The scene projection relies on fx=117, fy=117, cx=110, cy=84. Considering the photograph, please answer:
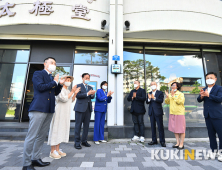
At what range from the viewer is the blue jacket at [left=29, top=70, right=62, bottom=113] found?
2.10 m

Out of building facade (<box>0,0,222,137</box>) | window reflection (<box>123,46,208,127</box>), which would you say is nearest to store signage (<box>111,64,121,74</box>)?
building facade (<box>0,0,222,137</box>)

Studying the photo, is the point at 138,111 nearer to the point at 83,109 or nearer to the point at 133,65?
the point at 83,109

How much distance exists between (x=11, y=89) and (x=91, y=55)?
14.2 feet

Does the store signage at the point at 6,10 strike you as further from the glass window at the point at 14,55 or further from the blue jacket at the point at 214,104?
the blue jacket at the point at 214,104

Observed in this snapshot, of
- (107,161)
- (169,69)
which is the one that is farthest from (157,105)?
(169,69)

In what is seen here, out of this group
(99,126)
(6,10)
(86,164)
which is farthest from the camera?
(6,10)

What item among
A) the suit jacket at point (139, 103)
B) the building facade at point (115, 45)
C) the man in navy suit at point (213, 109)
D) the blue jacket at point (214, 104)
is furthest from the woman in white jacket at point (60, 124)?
the blue jacket at point (214, 104)

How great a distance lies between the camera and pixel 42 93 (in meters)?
2.21

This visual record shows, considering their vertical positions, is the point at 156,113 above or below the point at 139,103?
below

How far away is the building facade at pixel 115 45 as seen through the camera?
5031 millimetres

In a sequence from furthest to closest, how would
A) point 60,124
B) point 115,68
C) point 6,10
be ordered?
point 6,10
point 115,68
point 60,124

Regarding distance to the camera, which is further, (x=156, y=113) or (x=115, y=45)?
(x=115, y=45)

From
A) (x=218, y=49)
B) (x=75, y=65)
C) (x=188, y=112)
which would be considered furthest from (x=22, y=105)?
(x=218, y=49)

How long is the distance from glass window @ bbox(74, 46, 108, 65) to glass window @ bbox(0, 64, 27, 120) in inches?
110
